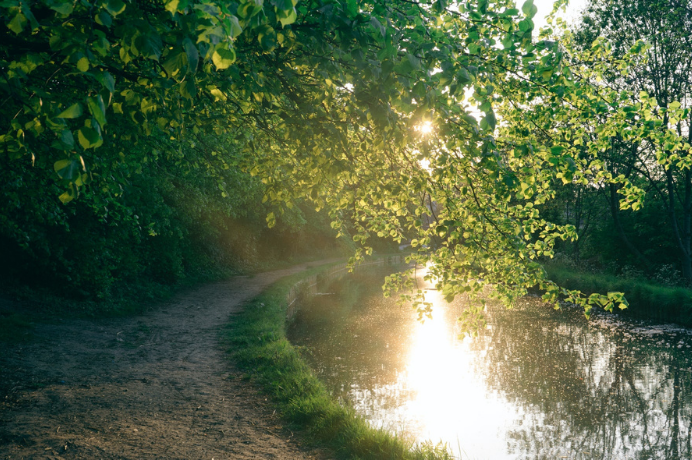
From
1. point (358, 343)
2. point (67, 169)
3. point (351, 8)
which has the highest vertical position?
point (351, 8)

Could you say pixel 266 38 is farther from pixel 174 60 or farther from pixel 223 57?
pixel 223 57

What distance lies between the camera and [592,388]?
33.7ft

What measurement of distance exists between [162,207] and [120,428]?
10.1 metres

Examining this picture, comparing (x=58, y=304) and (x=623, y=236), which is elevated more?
(x=623, y=236)

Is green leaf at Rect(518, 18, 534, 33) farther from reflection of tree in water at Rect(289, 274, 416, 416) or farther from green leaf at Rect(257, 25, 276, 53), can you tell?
reflection of tree in water at Rect(289, 274, 416, 416)

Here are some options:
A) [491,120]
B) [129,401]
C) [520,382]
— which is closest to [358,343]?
[520,382]

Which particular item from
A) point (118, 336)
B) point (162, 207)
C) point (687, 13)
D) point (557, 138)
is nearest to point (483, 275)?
point (557, 138)

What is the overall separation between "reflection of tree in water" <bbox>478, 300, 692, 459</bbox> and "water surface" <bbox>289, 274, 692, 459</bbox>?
0.03 meters

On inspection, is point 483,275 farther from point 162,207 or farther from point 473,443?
point 162,207

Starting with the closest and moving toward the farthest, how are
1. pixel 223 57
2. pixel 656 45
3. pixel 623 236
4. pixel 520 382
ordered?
pixel 223 57, pixel 520 382, pixel 656 45, pixel 623 236

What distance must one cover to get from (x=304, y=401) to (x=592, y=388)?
260 inches

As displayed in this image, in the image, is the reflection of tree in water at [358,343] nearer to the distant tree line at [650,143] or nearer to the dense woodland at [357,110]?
the dense woodland at [357,110]

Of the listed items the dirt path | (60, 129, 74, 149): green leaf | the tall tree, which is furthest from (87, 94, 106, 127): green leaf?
the tall tree

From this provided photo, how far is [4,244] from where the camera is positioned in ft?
40.8
